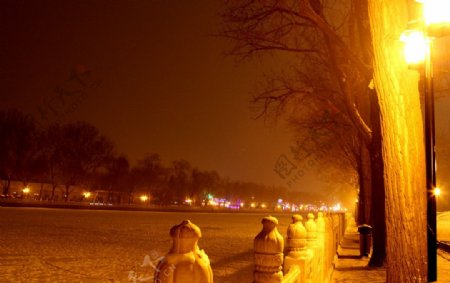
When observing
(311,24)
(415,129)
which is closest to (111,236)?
(311,24)

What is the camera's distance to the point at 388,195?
6.18 m

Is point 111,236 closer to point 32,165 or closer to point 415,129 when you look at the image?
point 415,129

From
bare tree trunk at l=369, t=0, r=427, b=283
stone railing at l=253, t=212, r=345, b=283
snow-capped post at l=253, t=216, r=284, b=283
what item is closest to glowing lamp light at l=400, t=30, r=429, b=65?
bare tree trunk at l=369, t=0, r=427, b=283

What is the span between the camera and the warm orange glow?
19.7 ft

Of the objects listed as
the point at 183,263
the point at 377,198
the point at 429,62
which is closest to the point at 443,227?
the point at 377,198

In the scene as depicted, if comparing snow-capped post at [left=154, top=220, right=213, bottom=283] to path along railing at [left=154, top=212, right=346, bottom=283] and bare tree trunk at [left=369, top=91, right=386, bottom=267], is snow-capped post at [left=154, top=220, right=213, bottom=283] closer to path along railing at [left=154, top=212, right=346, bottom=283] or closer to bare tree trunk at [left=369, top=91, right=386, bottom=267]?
path along railing at [left=154, top=212, right=346, bottom=283]

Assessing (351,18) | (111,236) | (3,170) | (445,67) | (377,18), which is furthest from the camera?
(3,170)

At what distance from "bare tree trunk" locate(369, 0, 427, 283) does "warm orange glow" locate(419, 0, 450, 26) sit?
0.39 m

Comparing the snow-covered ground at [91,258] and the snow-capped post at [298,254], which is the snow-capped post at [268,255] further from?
the snow-covered ground at [91,258]

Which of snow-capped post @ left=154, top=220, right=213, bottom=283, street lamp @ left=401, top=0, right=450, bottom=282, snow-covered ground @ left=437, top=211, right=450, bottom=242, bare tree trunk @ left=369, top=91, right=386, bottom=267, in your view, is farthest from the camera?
snow-covered ground @ left=437, top=211, right=450, bottom=242

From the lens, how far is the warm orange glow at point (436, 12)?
6000 millimetres

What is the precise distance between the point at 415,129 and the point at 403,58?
1043mm

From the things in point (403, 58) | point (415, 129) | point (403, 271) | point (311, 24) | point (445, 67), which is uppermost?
point (311, 24)

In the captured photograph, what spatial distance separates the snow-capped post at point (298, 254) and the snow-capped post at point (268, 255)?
127cm
